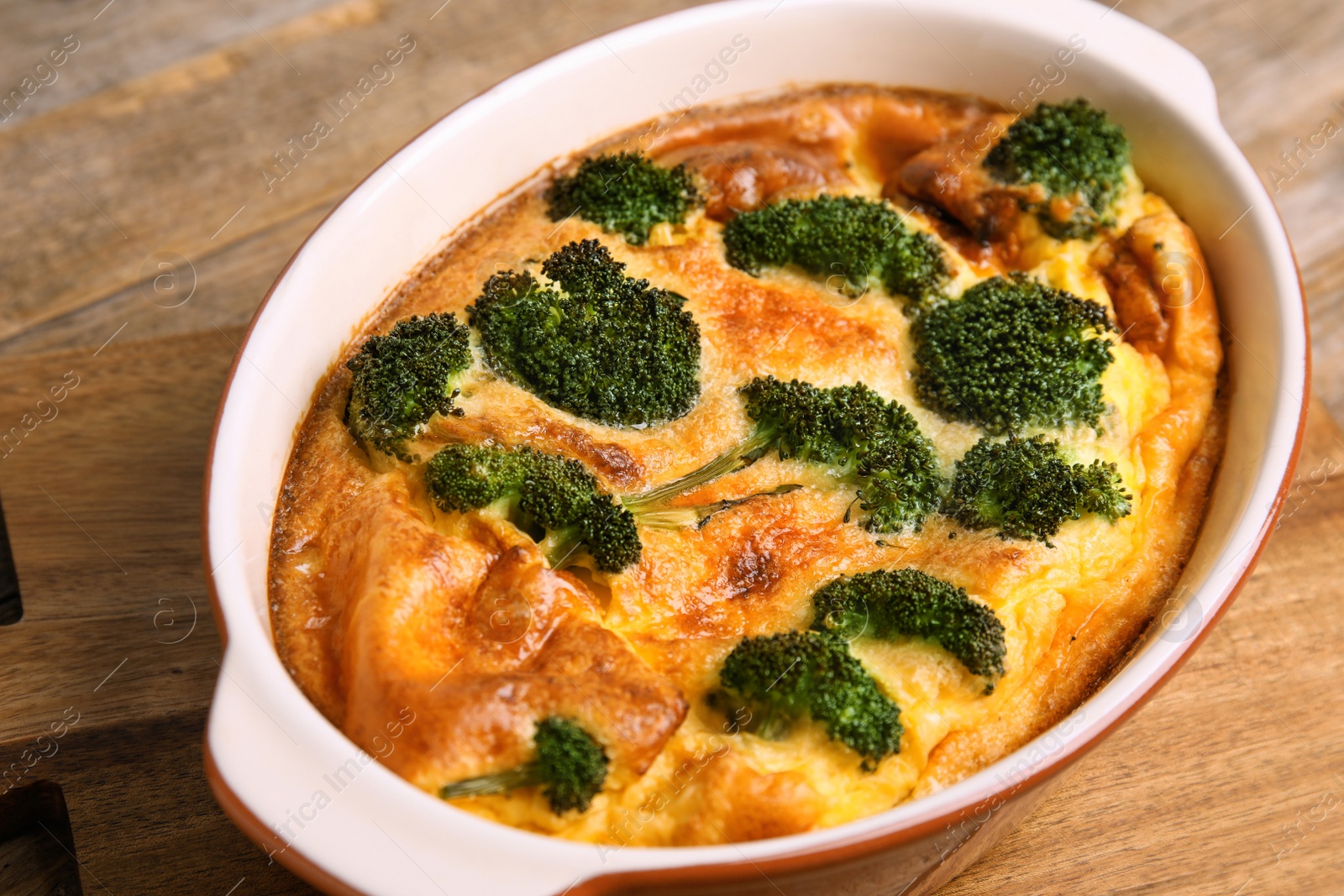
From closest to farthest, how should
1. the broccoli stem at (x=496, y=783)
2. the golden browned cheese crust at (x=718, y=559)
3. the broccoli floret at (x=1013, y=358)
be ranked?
the broccoli stem at (x=496, y=783) → the golden browned cheese crust at (x=718, y=559) → the broccoli floret at (x=1013, y=358)

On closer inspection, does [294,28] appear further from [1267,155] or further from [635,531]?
[1267,155]

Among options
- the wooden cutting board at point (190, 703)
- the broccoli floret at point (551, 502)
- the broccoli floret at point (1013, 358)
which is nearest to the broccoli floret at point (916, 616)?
the broccoli floret at point (551, 502)

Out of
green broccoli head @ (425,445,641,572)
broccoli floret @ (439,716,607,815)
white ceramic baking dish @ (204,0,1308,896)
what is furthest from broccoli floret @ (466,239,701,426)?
broccoli floret @ (439,716,607,815)

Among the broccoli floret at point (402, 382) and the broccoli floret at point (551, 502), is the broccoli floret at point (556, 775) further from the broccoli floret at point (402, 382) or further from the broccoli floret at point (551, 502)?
the broccoli floret at point (402, 382)

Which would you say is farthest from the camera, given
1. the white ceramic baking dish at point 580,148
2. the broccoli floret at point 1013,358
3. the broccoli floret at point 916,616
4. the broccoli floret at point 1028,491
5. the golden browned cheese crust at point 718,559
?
the broccoli floret at point 1013,358

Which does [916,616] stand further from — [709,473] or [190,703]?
[190,703]
